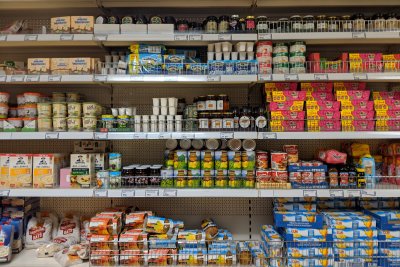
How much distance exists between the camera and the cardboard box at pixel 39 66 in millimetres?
2475

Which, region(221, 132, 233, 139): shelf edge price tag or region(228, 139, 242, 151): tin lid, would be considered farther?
region(228, 139, 242, 151): tin lid

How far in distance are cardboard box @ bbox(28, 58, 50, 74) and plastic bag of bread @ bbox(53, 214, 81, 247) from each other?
124cm

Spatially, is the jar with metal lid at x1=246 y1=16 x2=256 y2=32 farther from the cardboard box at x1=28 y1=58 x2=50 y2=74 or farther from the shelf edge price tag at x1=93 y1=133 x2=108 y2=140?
the cardboard box at x1=28 y1=58 x2=50 y2=74

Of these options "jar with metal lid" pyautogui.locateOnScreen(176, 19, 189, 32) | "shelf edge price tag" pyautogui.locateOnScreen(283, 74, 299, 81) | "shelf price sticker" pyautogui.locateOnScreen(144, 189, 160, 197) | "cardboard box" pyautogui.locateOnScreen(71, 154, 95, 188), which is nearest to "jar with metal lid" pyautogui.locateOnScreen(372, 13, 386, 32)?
"shelf edge price tag" pyautogui.locateOnScreen(283, 74, 299, 81)

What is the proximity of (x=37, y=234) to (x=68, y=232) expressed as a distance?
240mm

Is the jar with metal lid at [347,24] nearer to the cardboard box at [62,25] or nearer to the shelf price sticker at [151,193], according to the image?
the shelf price sticker at [151,193]

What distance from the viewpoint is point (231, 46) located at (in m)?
2.46

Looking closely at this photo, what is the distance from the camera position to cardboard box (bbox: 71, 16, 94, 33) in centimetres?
244

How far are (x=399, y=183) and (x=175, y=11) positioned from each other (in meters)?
2.35

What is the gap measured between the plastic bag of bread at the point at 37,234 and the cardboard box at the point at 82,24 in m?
1.58

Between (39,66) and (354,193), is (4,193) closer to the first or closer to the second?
(39,66)

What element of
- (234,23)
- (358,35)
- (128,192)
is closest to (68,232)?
(128,192)

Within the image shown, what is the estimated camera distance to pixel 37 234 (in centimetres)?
260

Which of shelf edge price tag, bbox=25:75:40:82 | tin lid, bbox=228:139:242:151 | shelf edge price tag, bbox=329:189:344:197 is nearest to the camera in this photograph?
shelf edge price tag, bbox=329:189:344:197
